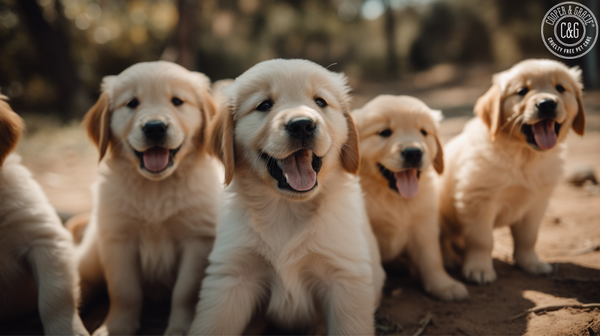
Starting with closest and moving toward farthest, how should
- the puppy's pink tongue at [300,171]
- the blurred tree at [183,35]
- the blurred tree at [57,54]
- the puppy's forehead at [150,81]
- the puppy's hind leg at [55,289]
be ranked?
the puppy's pink tongue at [300,171] → the puppy's hind leg at [55,289] → the puppy's forehead at [150,81] → the blurred tree at [183,35] → the blurred tree at [57,54]

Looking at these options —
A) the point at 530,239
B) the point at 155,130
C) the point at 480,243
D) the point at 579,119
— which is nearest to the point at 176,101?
the point at 155,130

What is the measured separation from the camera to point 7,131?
8.29 ft

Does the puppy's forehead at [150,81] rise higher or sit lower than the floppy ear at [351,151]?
higher

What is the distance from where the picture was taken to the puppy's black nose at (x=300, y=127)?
82.9 inches

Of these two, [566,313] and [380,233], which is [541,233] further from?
[380,233]

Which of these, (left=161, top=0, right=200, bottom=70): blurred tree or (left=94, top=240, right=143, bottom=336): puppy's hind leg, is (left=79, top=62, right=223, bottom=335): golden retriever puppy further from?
(left=161, top=0, right=200, bottom=70): blurred tree

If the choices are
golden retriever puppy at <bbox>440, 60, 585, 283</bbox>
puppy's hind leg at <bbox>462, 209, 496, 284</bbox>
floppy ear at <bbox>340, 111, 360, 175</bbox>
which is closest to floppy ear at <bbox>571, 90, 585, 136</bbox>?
golden retriever puppy at <bbox>440, 60, 585, 283</bbox>

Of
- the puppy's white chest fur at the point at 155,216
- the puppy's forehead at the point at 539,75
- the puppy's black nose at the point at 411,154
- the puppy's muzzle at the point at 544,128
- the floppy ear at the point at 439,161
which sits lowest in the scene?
the puppy's white chest fur at the point at 155,216

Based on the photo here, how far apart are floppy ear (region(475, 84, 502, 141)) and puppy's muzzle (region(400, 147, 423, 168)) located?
2.27ft

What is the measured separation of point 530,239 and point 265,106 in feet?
7.75

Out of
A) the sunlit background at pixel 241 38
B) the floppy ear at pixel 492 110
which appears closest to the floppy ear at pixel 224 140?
the floppy ear at pixel 492 110

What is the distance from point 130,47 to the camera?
1586 centimetres

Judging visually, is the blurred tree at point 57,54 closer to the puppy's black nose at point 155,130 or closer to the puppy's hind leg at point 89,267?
the puppy's hind leg at point 89,267

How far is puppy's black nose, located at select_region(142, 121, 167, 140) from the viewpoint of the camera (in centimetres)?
268
